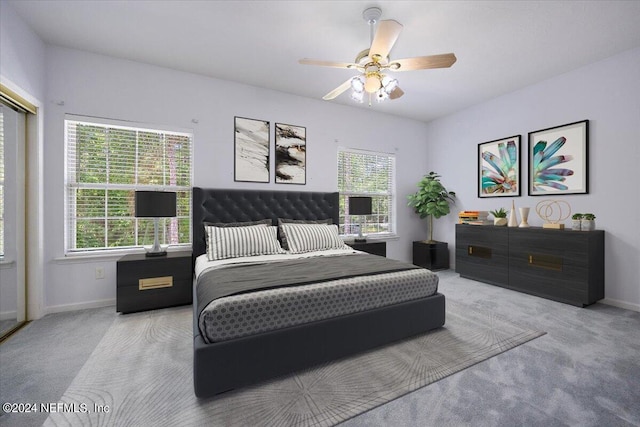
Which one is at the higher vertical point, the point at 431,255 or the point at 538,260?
the point at 538,260

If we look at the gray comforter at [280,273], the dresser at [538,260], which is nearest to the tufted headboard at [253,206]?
the gray comforter at [280,273]

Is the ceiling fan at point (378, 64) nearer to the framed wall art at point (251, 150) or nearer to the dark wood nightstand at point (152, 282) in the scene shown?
the framed wall art at point (251, 150)

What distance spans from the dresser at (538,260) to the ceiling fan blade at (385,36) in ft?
9.77

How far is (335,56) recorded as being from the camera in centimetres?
308

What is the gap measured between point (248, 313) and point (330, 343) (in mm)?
635

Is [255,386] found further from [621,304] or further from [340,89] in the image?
[621,304]

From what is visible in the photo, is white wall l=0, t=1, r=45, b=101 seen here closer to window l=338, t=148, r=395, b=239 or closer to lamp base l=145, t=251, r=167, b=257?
lamp base l=145, t=251, r=167, b=257

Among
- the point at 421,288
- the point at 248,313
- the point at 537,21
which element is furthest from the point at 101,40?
the point at 537,21

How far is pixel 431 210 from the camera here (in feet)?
15.6

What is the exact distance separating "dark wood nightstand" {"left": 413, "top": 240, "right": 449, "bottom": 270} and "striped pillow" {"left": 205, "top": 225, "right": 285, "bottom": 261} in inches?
111

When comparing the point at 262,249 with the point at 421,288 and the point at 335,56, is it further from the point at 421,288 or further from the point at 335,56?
the point at 335,56

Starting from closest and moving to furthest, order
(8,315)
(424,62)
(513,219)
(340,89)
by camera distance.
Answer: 1. (424,62)
2. (8,315)
3. (340,89)
4. (513,219)

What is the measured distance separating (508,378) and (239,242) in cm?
260

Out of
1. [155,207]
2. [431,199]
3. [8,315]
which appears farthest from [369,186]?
[8,315]
